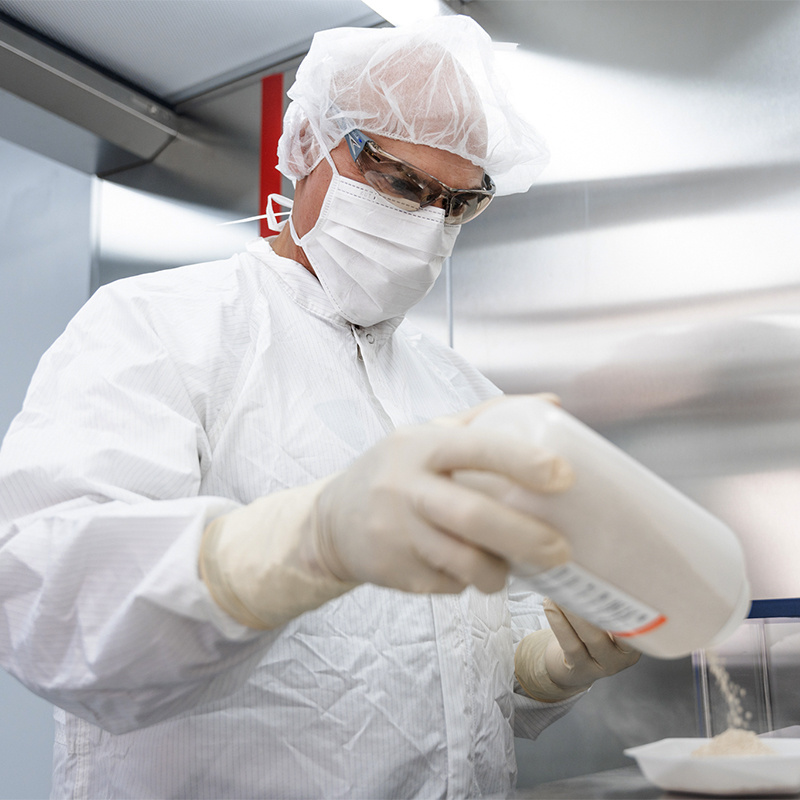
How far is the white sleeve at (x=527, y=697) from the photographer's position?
1275mm

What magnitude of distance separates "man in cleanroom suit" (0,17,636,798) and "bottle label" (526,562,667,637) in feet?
0.10

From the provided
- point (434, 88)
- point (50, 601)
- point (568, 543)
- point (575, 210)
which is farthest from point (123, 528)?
point (575, 210)

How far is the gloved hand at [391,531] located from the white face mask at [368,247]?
485mm

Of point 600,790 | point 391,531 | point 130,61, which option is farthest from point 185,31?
point 600,790

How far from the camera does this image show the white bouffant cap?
114 centimetres

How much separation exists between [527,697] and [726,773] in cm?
54

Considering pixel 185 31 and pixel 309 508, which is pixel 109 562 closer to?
pixel 309 508

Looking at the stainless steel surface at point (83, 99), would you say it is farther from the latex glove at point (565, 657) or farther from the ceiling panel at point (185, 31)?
the latex glove at point (565, 657)

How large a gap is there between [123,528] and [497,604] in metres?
0.62

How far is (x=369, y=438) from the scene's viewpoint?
1.11 metres

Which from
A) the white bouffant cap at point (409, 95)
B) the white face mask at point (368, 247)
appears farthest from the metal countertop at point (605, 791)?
the white bouffant cap at point (409, 95)

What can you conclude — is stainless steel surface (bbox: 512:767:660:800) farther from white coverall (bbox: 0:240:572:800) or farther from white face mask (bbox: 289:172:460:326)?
white face mask (bbox: 289:172:460:326)

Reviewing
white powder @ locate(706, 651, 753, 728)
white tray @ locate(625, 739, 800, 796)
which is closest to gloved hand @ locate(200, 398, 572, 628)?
white tray @ locate(625, 739, 800, 796)

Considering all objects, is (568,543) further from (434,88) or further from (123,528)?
(434,88)
